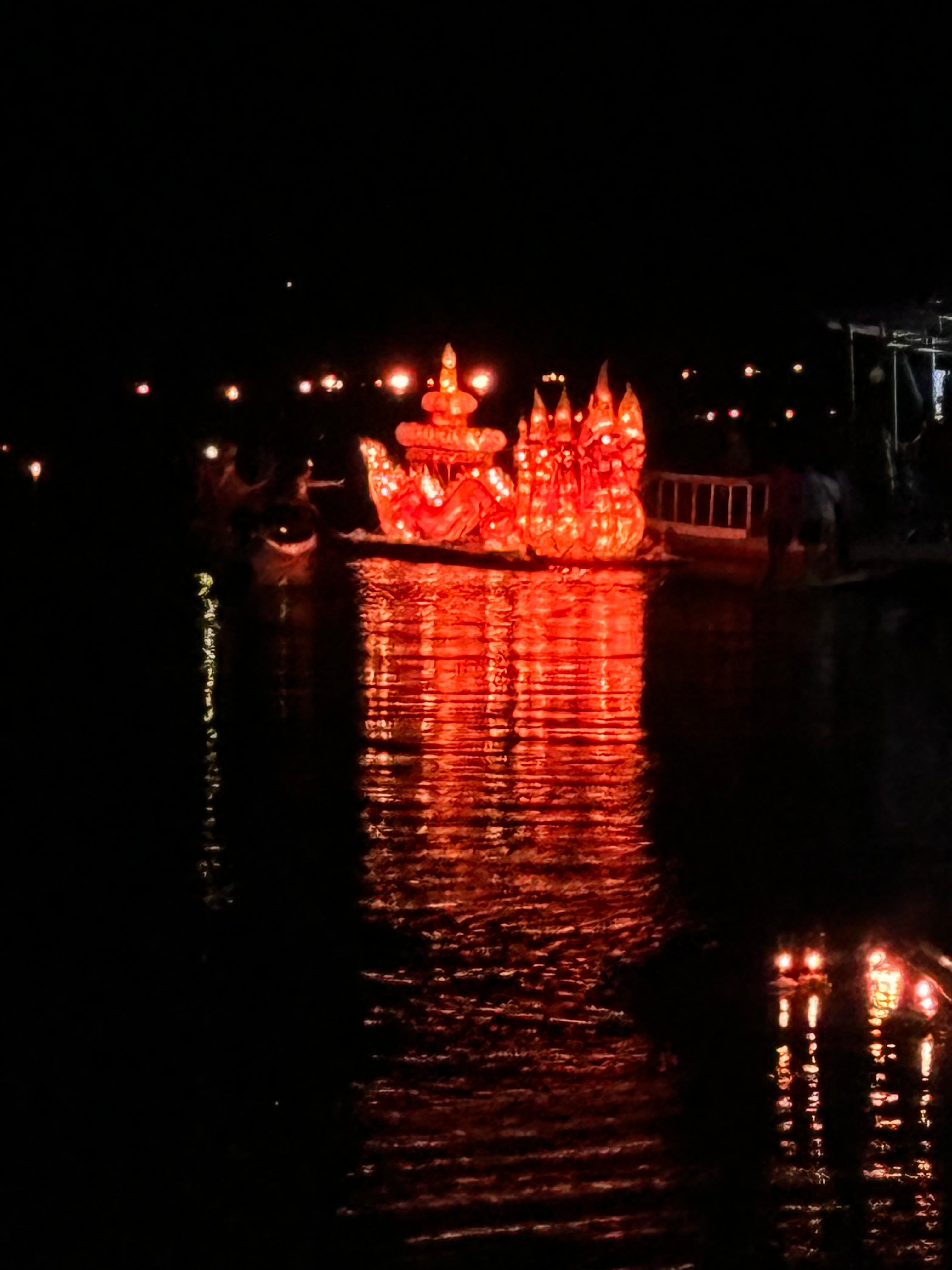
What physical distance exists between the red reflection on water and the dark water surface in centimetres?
2

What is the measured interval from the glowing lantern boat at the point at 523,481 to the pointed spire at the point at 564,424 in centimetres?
2

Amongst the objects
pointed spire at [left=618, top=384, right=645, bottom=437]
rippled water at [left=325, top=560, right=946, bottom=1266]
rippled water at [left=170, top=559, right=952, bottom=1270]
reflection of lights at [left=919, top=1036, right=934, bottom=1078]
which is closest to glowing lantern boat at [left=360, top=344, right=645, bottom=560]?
pointed spire at [left=618, top=384, right=645, bottom=437]

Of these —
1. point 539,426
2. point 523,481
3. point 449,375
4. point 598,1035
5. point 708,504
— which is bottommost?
point 598,1035

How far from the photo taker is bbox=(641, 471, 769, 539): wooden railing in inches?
818

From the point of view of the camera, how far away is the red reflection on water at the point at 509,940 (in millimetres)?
4148

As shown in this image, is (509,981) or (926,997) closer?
(926,997)

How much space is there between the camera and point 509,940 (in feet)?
19.9

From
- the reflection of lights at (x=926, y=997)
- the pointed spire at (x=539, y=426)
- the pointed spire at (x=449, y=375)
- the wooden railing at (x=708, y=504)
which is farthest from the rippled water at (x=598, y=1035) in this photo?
the pointed spire at (x=449, y=375)

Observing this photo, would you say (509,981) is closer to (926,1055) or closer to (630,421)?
(926,1055)

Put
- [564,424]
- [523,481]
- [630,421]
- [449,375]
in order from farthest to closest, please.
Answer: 1. [449,375]
2. [523,481]
3. [564,424]
4. [630,421]

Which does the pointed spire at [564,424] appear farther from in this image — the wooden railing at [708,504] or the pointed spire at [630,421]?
the wooden railing at [708,504]


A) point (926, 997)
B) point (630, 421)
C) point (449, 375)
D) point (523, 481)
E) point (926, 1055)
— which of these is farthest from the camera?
point (449, 375)

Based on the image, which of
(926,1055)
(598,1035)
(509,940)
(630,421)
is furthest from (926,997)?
(630,421)

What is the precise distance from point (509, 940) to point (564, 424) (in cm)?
1517
